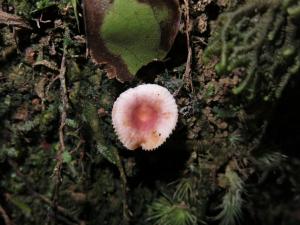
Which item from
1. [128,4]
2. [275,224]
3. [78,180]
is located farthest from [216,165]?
[128,4]

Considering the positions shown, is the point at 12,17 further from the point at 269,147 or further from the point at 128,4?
the point at 269,147

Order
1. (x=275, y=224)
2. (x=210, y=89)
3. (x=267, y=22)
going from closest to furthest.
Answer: (x=267, y=22)
(x=210, y=89)
(x=275, y=224)

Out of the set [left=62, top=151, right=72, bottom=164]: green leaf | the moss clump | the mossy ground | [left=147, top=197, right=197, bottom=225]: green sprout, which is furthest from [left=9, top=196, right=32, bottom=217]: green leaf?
the moss clump

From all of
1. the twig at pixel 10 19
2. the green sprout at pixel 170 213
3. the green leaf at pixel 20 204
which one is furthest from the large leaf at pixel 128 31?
the green leaf at pixel 20 204

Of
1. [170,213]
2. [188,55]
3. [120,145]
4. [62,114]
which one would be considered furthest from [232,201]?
[62,114]

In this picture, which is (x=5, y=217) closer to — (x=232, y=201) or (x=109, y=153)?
(x=109, y=153)

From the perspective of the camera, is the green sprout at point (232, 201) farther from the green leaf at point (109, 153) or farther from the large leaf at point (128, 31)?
the large leaf at point (128, 31)
